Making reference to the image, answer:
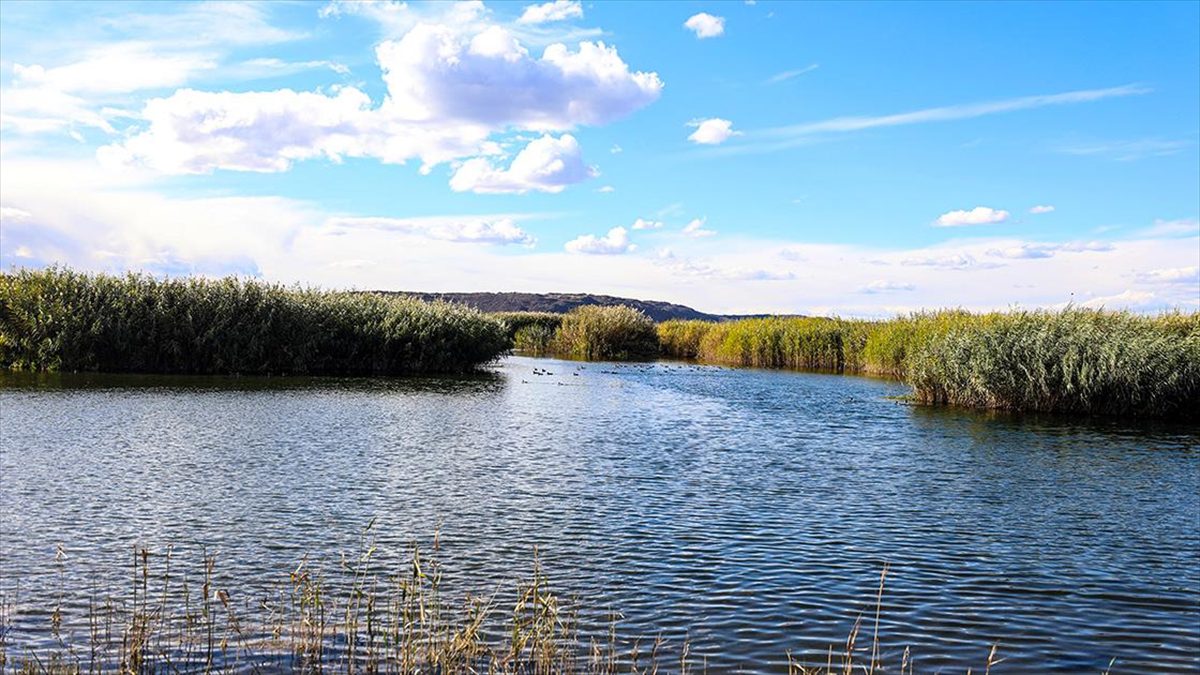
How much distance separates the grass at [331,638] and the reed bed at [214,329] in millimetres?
27567

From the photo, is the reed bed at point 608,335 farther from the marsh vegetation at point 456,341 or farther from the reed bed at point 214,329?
the reed bed at point 214,329

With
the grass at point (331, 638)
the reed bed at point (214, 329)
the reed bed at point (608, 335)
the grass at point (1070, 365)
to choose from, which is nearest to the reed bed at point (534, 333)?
the reed bed at point (608, 335)

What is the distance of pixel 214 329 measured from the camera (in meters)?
34.2

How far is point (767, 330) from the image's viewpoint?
49156mm

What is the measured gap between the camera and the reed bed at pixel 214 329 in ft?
107

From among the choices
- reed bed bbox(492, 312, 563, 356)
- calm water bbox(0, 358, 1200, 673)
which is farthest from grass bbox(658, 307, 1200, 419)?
reed bed bbox(492, 312, 563, 356)

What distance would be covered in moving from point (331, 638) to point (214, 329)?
29.5 metres

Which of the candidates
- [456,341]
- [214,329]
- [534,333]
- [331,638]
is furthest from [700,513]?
[534,333]

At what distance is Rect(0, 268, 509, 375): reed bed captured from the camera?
32.7m

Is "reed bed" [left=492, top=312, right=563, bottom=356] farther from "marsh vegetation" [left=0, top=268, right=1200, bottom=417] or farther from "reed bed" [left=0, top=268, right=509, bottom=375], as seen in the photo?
"reed bed" [left=0, top=268, right=509, bottom=375]

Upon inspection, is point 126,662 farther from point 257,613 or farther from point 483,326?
point 483,326

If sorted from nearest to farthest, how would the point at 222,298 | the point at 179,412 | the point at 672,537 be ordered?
the point at 672,537
the point at 179,412
the point at 222,298

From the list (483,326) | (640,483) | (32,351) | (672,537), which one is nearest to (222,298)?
(32,351)

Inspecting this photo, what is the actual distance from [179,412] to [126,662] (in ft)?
53.5
